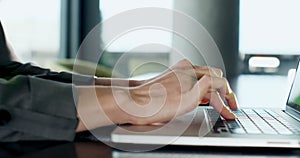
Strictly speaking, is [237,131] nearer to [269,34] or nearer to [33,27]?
[33,27]

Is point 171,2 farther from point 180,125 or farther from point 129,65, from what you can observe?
point 180,125

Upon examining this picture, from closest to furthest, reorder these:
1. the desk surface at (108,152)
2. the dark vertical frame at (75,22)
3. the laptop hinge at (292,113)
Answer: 1. the desk surface at (108,152)
2. the laptop hinge at (292,113)
3. the dark vertical frame at (75,22)

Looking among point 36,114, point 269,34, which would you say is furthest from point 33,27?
point 36,114

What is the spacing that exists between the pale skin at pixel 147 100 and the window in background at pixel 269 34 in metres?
2.36

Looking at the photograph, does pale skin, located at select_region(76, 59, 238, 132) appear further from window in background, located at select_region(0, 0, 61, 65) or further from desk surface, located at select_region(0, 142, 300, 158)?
window in background, located at select_region(0, 0, 61, 65)

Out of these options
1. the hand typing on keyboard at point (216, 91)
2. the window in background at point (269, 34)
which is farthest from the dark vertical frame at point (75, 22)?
the hand typing on keyboard at point (216, 91)

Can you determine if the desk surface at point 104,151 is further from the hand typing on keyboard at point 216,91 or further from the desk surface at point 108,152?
the hand typing on keyboard at point 216,91

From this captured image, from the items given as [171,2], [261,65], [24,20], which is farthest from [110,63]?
[261,65]

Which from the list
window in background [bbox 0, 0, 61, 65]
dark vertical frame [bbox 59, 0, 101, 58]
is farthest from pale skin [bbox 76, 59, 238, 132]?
dark vertical frame [bbox 59, 0, 101, 58]

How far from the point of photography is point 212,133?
57 centimetres

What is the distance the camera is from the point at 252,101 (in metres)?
1.31

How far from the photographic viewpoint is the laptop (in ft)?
1.75

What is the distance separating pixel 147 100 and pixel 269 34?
101 inches

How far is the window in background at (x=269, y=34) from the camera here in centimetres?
293
